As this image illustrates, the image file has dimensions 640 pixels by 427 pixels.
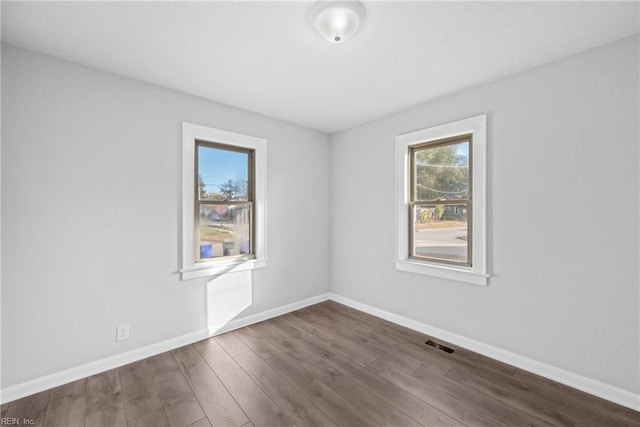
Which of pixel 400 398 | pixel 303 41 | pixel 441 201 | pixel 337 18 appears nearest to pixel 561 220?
pixel 441 201

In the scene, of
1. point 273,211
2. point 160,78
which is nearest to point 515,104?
point 273,211

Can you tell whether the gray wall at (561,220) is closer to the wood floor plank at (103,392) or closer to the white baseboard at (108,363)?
the white baseboard at (108,363)

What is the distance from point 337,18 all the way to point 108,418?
3.02 meters

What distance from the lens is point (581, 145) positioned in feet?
6.99

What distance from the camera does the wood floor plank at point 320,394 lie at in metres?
1.83

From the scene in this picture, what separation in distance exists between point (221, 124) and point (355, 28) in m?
1.90

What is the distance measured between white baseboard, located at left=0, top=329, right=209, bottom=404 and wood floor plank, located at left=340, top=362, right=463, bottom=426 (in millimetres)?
1681

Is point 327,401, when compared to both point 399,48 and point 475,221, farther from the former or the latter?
point 399,48

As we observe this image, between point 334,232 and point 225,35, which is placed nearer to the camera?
point 225,35

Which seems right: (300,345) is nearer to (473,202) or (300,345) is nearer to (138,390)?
(138,390)

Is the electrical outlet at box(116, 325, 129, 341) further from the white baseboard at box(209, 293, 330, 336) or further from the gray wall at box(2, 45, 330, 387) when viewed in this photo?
the white baseboard at box(209, 293, 330, 336)

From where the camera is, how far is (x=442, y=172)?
308 centimetres

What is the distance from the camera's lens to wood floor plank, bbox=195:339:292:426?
183cm

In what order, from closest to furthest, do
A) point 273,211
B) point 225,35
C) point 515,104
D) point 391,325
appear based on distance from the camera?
point 225,35
point 515,104
point 391,325
point 273,211
